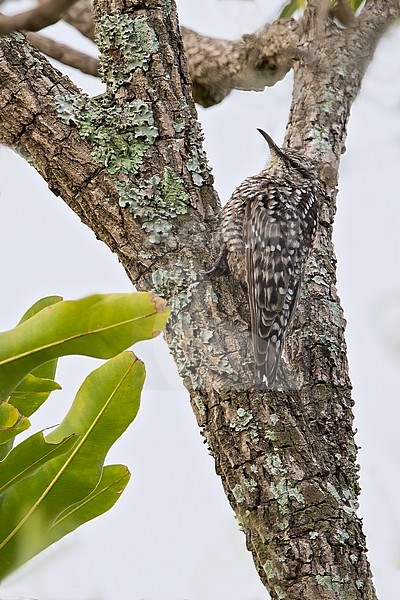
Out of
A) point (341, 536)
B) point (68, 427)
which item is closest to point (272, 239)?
point (341, 536)

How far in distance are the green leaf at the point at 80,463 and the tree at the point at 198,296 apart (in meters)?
0.56

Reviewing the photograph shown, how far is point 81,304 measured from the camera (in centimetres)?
154

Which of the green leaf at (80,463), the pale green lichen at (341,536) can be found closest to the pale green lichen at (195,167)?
the green leaf at (80,463)

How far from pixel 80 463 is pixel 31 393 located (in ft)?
1.00

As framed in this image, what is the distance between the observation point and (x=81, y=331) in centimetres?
159

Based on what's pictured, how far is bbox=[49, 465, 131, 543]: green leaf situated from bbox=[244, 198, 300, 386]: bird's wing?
59cm

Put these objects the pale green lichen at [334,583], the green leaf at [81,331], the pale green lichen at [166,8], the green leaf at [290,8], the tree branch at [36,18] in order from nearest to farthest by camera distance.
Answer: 1. the tree branch at [36,18]
2. the green leaf at [81,331]
3. the pale green lichen at [334,583]
4. the pale green lichen at [166,8]
5. the green leaf at [290,8]

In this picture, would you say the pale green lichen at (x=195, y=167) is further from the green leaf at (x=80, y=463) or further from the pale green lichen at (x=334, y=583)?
the pale green lichen at (x=334, y=583)

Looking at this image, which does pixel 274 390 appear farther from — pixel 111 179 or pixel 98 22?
pixel 98 22

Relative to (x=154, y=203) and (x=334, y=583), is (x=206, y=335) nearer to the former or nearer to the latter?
(x=154, y=203)

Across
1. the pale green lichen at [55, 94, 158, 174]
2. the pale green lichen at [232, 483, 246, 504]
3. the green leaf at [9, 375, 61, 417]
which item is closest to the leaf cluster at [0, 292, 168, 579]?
the green leaf at [9, 375, 61, 417]

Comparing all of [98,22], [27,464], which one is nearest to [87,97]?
[98,22]

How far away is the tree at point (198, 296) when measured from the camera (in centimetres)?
220

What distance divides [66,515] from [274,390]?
0.75 m
